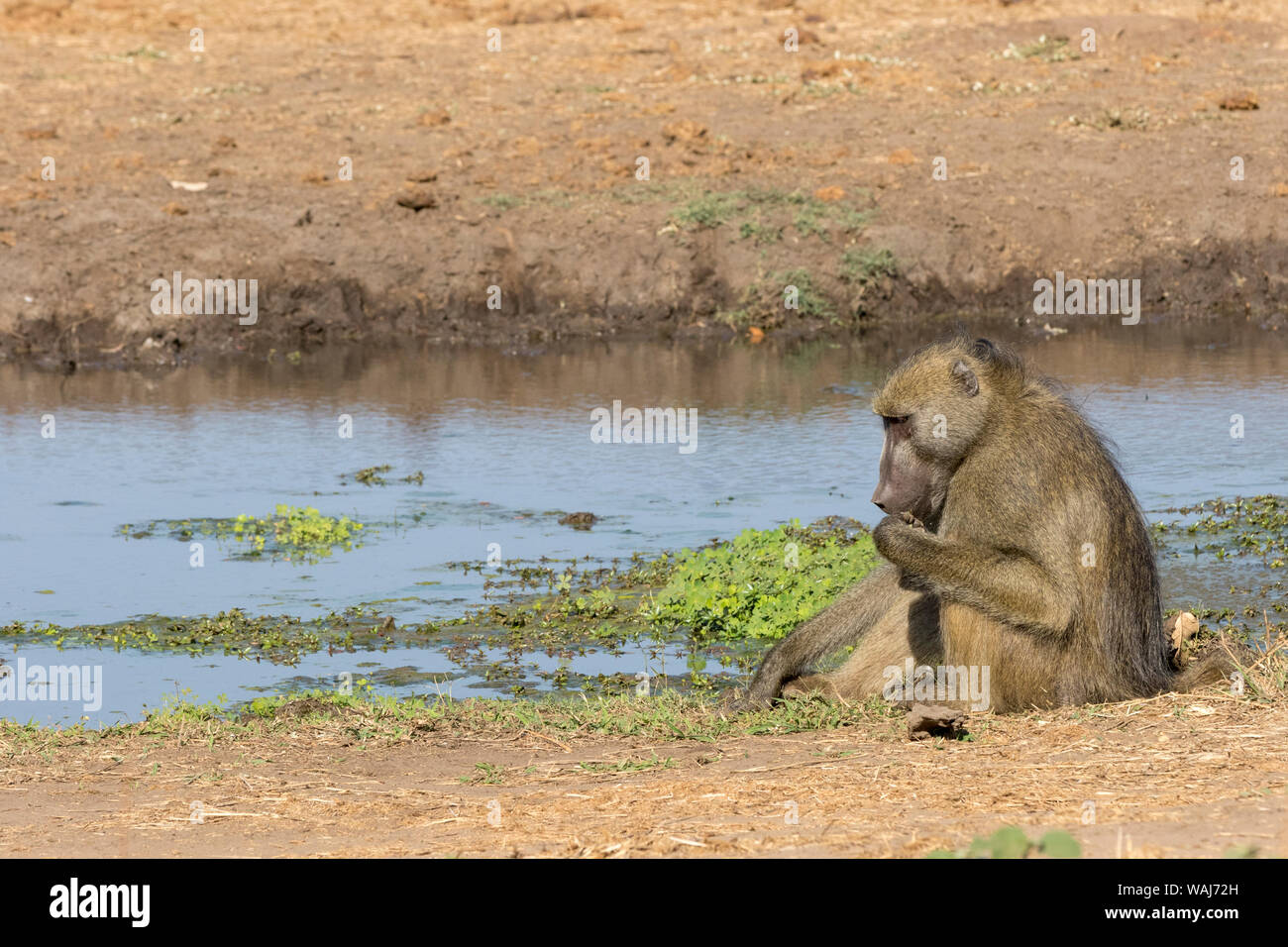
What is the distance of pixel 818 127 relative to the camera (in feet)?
71.1

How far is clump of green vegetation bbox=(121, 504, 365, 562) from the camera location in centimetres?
1041

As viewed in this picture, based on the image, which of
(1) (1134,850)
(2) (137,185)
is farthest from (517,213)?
(1) (1134,850)

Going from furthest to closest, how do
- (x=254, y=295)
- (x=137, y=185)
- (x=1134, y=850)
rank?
(x=137, y=185), (x=254, y=295), (x=1134, y=850)

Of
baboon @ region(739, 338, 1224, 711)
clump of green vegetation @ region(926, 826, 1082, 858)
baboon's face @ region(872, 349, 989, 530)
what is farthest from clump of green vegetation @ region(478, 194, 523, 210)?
clump of green vegetation @ region(926, 826, 1082, 858)

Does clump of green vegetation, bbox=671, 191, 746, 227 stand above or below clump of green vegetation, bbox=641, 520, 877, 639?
above

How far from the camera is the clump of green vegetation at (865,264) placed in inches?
724

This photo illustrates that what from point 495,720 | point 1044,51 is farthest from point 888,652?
point 1044,51

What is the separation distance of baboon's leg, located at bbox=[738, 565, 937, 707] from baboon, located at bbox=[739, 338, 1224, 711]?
365mm

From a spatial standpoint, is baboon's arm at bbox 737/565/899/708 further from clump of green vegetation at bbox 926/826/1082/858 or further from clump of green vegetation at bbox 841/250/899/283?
clump of green vegetation at bbox 841/250/899/283

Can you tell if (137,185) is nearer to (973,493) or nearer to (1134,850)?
(973,493)

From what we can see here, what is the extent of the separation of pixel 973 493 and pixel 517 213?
537 inches

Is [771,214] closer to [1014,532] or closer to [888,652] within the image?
[888,652]

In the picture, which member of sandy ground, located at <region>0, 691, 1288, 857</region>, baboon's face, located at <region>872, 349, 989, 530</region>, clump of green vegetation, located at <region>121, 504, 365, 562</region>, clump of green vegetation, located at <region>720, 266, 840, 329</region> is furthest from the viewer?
clump of green vegetation, located at <region>720, 266, 840, 329</region>

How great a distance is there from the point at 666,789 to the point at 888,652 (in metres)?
1.48
